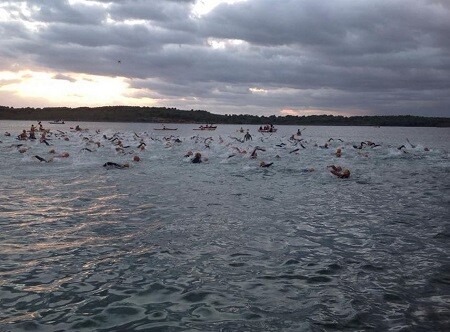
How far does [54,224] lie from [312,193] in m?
9.64

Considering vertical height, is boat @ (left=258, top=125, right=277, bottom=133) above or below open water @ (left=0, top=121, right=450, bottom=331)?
above

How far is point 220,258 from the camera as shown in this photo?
27.5 feet

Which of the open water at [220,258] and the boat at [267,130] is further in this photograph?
the boat at [267,130]

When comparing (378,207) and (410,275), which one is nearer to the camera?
(410,275)

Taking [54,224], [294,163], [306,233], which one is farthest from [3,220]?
[294,163]

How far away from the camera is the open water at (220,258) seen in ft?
19.3

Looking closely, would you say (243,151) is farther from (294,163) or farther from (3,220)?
(3,220)

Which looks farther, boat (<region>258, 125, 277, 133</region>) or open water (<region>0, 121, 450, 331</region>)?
boat (<region>258, 125, 277, 133</region>)

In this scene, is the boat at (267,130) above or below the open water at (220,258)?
above

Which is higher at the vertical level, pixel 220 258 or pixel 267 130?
pixel 267 130

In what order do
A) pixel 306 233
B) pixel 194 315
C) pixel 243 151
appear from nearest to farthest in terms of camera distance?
pixel 194 315 < pixel 306 233 < pixel 243 151

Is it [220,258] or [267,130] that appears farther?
[267,130]

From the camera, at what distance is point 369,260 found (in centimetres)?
849

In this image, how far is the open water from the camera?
232 inches
